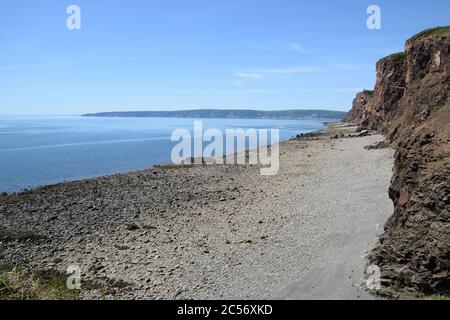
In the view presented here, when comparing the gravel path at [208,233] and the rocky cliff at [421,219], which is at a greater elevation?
the rocky cliff at [421,219]

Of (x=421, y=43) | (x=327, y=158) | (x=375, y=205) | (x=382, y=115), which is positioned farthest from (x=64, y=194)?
Answer: (x=382, y=115)

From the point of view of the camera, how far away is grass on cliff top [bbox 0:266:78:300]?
12.1 meters

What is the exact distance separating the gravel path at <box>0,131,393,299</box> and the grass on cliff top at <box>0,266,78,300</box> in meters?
0.94

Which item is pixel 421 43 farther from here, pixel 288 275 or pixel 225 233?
pixel 288 275

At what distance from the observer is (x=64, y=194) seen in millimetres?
34125

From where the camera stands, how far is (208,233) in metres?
22.1

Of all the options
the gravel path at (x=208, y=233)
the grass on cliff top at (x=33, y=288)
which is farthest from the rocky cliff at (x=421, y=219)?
the grass on cliff top at (x=33, y=288)

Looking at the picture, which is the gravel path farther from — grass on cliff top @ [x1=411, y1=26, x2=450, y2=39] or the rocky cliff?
grass on cliff top @ [x1=411, y1=26, x2=450, y2=39]

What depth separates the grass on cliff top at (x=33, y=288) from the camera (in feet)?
39.7

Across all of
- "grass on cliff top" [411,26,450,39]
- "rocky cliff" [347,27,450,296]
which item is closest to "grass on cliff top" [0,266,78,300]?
"rocky cliff" [347,27,450,296]

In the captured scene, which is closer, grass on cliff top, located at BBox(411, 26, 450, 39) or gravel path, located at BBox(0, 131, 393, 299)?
gravel path, located at BBox(0, 131, 393, 299)

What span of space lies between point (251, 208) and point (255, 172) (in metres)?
16.5

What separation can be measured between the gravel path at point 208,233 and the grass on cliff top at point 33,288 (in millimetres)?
940

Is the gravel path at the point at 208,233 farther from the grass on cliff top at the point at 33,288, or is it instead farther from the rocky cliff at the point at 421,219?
the rocky cliff at the point at 421,219
